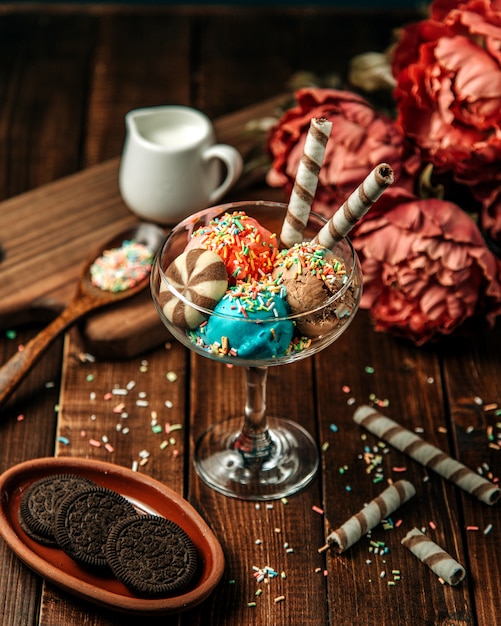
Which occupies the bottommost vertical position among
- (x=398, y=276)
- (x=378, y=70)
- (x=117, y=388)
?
(x=117, y=388)

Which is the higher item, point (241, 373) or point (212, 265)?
point (212, 265)

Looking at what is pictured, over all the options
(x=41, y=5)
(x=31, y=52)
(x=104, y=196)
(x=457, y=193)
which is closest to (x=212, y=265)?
(x=457, y=193)

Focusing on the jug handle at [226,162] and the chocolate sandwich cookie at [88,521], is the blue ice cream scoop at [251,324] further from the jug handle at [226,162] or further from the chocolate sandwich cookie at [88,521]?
the jug handle at [226,162]

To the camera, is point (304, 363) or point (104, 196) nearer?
point (304, 363)

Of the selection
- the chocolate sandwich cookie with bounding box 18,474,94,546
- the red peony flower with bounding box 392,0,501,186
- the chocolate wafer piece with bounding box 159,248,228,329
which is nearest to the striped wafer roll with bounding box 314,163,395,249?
the chocolate wafer piece with bounding box 159,248,228,329

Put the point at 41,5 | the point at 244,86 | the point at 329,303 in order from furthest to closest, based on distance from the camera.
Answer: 1. the point at 41,5
2. the point at 244,86
3. the point at 329,303

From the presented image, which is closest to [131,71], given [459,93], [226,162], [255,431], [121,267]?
[226,162]

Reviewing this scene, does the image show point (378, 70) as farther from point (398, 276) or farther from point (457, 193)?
point (398, 276)

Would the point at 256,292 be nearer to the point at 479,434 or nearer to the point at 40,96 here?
the point at 479,434
